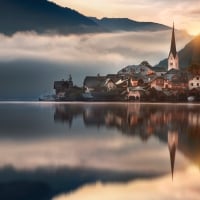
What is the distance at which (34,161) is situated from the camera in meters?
5.07

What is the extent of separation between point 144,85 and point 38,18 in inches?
452

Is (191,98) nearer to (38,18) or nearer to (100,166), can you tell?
(38,18)

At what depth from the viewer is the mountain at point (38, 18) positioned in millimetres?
29466

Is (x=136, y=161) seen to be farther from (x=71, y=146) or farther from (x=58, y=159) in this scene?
(x=71, y=146)

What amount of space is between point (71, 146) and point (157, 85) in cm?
1875

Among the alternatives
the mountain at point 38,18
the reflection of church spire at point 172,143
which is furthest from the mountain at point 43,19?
the reflection of church spire at point 172,143

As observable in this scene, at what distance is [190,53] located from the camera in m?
31.5

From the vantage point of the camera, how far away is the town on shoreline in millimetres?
24578

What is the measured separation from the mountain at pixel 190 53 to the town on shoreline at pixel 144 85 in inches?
129

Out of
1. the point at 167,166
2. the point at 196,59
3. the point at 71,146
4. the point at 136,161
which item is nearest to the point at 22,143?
the point at 71,146

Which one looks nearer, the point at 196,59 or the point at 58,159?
the point at 58,159

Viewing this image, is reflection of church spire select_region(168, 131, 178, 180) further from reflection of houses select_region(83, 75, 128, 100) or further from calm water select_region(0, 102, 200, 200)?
reflection of houses select_region(83, 75, 128, 100)

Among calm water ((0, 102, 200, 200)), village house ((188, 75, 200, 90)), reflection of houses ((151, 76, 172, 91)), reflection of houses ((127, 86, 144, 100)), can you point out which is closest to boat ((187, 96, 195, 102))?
village house ((188, 75, 200, 90))

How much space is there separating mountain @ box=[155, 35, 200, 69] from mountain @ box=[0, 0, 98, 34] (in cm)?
627
